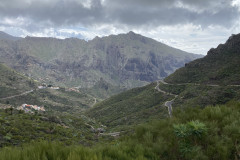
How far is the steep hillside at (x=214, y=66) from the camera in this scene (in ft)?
278

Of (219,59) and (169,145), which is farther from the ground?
(219,59)

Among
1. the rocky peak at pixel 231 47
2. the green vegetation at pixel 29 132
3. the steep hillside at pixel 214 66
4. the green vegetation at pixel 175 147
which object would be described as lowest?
the green vegetation at pixel 29 132

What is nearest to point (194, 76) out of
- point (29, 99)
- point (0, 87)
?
point (29, 99)

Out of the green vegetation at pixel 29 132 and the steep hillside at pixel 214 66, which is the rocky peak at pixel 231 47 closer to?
the steep hillside at pixel 214 66

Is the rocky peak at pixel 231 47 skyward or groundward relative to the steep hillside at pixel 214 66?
skyward

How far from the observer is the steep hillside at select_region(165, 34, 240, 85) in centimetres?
8479

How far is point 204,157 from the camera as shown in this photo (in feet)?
12.8

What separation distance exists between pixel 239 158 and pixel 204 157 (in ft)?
3.05

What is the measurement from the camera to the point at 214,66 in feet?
344

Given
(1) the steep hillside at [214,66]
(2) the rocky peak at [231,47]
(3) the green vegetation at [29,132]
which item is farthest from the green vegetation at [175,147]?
(2) the rocky peak at [231,47]

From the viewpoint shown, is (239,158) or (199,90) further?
(199,90)

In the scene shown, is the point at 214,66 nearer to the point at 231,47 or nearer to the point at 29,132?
the point at 231,47

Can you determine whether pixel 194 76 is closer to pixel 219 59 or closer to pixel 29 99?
pixel 219 59

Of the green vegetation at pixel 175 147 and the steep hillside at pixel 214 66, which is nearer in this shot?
the green vegetation at pixel 175 147
